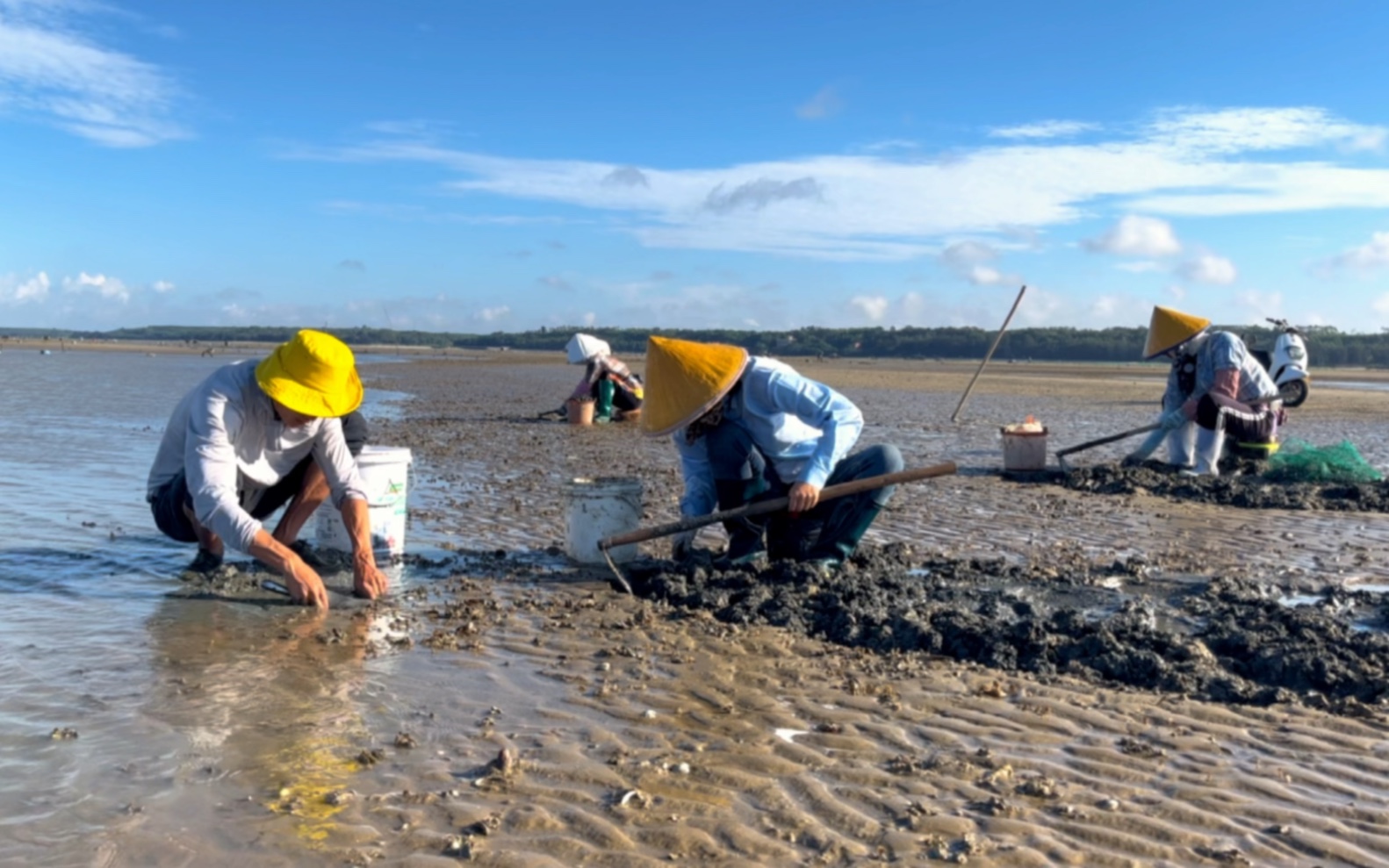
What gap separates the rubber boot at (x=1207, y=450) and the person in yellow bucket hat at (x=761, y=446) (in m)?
5.92

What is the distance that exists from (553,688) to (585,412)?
489 inches

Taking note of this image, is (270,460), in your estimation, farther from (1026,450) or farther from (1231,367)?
(1231,367)

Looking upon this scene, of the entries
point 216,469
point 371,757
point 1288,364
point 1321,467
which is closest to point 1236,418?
point 1321,467

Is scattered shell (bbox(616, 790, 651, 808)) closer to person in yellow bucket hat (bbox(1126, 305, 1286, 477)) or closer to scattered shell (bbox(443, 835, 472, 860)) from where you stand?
scattered shell (bbox(443, 835, 472, 860))

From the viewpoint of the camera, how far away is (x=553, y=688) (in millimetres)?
4750

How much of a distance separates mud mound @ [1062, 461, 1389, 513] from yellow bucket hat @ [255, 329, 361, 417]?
25.2ft

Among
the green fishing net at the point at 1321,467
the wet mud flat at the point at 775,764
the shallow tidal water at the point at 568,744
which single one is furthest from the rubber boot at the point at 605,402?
the wet mud flat at the point at 775,764

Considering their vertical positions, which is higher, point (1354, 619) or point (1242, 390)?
point (1242, 390)

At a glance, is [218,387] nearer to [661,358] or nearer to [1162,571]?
[661,358]

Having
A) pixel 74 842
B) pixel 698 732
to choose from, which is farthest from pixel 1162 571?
pixel 74 842

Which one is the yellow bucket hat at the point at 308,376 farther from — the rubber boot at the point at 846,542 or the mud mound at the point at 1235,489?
the mud mound at the point at 1235,489

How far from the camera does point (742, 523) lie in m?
6.81

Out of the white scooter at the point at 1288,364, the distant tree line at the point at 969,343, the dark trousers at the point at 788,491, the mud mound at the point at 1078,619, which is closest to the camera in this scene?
the mud mound at the point at 1078,619

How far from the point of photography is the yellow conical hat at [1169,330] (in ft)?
36.6
